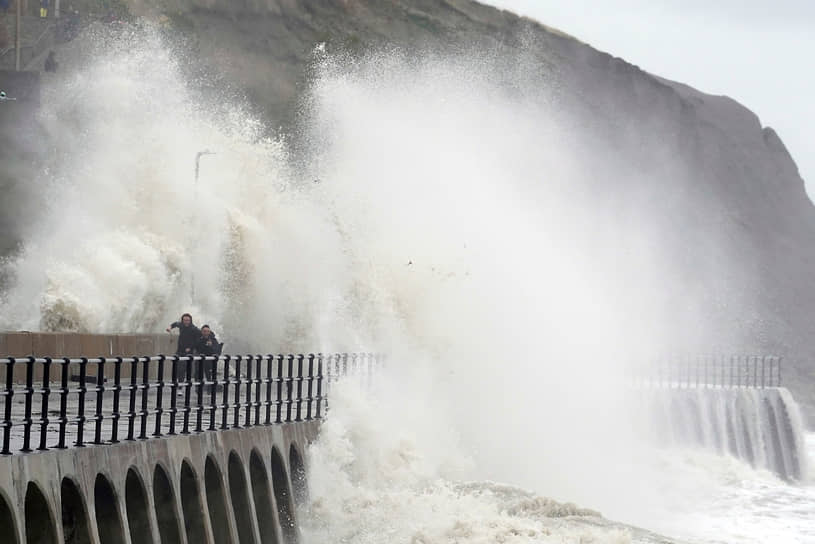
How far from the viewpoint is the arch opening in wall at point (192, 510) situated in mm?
17688

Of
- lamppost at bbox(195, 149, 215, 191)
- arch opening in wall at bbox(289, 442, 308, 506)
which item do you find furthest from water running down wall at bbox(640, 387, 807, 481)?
arch opening in wall at bbox(289, 442, 308, 506)

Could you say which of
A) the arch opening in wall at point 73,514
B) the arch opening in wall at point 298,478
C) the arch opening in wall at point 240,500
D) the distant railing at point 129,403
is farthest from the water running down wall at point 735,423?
the arch opening in wall at point 73,514

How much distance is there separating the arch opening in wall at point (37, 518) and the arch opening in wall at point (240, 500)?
18.9 ft

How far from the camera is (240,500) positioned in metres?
19.6

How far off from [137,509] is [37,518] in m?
2.47

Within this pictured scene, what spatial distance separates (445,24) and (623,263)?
878 inches

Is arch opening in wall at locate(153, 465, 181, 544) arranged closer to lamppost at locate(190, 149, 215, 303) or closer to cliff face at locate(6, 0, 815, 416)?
lamppost at locate(190, 149, 215, 303)

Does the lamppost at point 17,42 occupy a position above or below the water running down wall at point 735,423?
above

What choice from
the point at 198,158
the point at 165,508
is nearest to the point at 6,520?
the point at 165,508

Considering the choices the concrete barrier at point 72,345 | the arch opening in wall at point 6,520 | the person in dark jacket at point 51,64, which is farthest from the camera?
the person in dark jacket at point 51,64

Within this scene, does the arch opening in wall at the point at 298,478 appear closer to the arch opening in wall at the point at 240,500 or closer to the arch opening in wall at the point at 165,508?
the arch opening in wall at the point at 240,500

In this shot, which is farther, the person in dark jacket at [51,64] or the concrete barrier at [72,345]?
the person in dark jacket at [51,64]

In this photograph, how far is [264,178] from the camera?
47219 millimetres

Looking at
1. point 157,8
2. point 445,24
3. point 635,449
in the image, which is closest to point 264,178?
point 635,449
